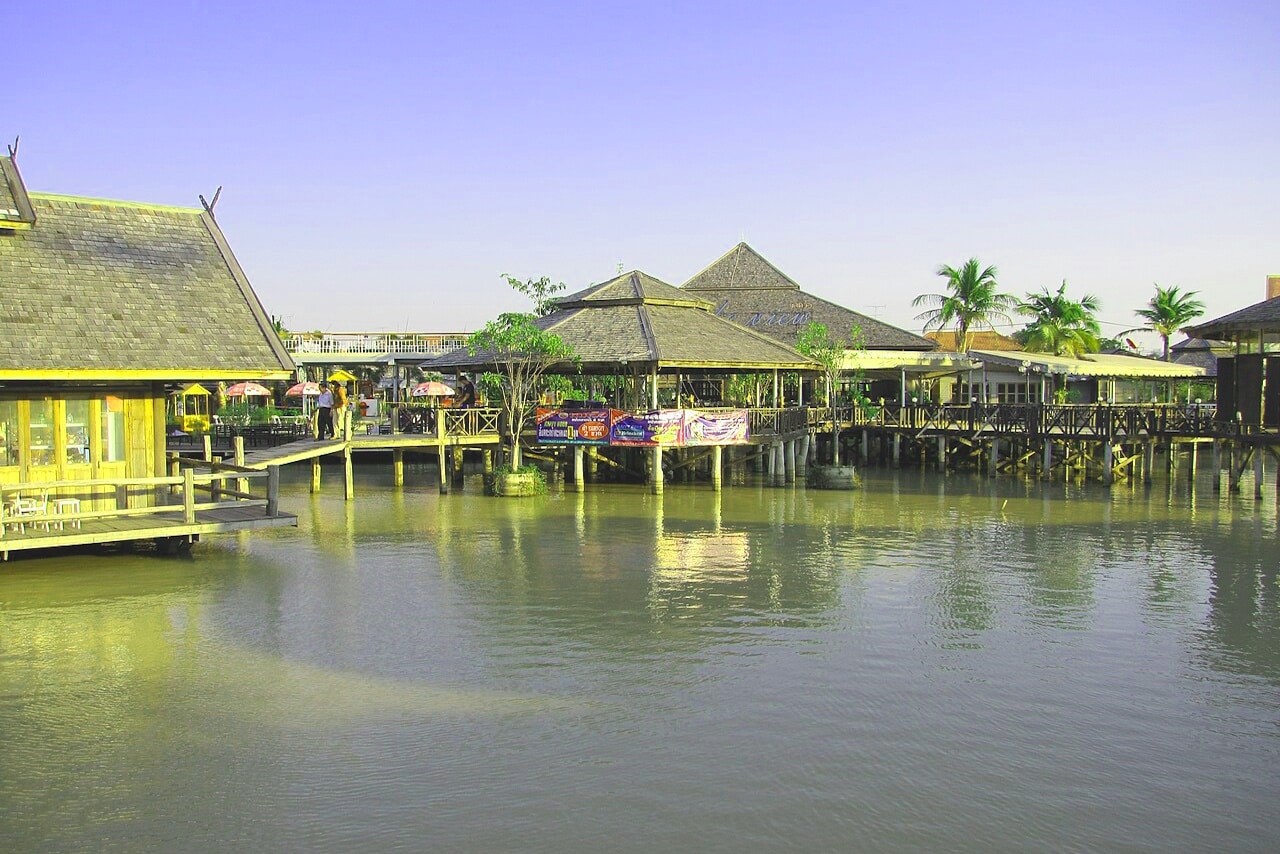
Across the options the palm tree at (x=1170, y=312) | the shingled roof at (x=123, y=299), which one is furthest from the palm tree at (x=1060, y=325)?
the shingled roof at (x=123, y=299)

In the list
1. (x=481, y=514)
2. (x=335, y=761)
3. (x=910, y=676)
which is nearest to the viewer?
(x=335, y=761)

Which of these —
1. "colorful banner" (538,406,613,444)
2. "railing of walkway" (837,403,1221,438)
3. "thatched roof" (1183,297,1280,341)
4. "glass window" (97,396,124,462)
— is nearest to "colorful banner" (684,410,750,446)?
"colorful banner" (538,406,613,444)

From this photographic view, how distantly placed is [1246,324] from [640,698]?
2190 cm

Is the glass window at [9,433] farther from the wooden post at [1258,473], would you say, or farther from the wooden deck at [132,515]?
the wooden post at [1258,473]

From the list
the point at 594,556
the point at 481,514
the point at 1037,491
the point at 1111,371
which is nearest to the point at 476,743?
the point at 594,556

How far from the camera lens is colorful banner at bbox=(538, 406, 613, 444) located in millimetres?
26312

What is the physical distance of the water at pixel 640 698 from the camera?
7559 mm

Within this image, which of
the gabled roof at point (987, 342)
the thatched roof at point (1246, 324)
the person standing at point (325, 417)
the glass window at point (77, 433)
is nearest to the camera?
the glass window at point (77, 433)

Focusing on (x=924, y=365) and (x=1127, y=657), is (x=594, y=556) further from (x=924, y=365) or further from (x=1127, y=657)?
(x=924, y=365)

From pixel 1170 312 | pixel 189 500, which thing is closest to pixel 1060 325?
pixel 1170 312

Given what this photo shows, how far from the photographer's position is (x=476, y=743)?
8859mm

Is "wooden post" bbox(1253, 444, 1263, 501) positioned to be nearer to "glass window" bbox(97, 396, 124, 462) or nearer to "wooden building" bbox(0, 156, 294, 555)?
"wooden building" bbox(0, 156, 294, 555)

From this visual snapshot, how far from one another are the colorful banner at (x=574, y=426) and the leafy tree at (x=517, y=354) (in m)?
0.60

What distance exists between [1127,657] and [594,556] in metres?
8.39
